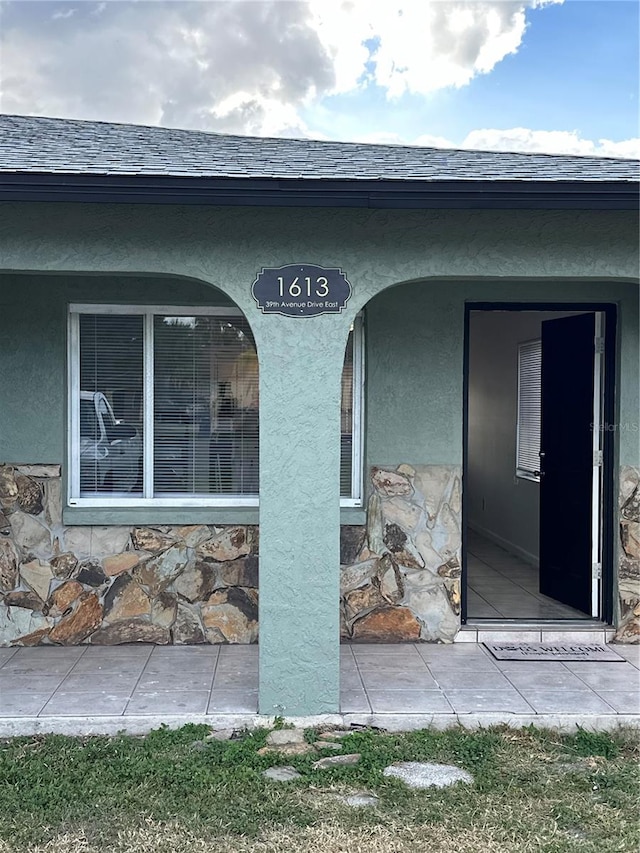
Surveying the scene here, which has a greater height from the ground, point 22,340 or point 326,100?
point 326,100

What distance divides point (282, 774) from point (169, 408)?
2.85 meters

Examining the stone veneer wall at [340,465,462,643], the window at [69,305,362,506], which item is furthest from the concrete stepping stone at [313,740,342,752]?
the window at [69,305,362,506]

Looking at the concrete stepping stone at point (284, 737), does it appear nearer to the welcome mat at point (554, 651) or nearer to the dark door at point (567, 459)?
the welcome mat at point (554, 651)

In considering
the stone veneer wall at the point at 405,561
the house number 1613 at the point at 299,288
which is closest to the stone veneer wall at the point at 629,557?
the stone veneer wall at the point at 405,561

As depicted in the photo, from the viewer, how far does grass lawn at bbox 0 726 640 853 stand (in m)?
3.23

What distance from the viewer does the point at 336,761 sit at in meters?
3.93

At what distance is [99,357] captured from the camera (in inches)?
224

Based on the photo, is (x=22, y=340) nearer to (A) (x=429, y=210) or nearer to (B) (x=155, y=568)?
(B) (x=155, y=568)

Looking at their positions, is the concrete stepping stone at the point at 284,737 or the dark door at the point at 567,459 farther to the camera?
the dark door at the point at 567,459

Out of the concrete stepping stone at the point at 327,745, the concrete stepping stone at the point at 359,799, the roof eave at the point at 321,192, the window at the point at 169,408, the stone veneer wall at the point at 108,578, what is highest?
the roof eave at the point at 321,192

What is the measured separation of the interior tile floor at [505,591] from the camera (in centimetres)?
616

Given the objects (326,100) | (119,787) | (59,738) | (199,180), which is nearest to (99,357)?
(199,180)

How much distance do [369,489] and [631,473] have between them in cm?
197

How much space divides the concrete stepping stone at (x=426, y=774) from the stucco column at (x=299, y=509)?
24.6 inches
